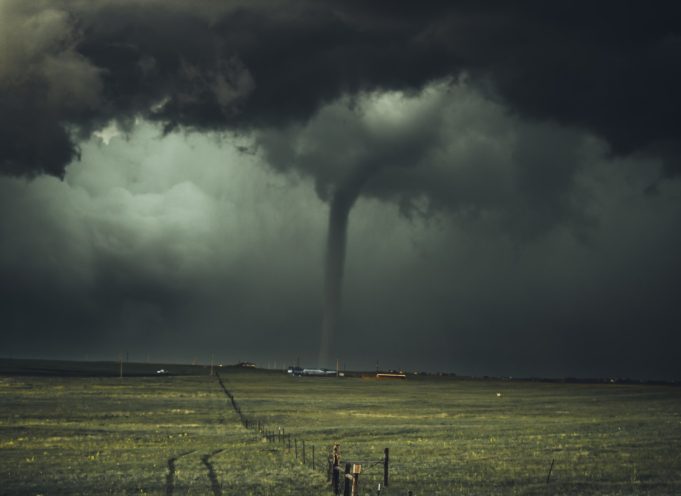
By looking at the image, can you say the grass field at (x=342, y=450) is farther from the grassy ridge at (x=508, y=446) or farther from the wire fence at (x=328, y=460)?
the wire fence at (x=328, y=460)

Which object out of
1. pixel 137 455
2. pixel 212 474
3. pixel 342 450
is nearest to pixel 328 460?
pixel 212 474

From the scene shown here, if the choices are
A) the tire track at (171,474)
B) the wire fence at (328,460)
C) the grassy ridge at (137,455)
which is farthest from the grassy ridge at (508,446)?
the tire track at (171,474)

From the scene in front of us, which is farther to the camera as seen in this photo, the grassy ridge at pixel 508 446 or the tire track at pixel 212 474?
the grassy ridge at pixel 508 446

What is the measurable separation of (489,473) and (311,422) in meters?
37.8

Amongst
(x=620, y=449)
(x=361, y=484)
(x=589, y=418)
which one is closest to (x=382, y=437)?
(x=620, y=449)

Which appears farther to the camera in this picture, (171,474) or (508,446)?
(508,446)

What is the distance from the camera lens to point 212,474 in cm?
3725

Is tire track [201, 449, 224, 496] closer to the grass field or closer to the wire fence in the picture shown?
the grass field

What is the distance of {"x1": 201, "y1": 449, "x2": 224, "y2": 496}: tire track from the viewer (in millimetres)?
32281

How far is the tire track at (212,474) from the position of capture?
3228 centimetres

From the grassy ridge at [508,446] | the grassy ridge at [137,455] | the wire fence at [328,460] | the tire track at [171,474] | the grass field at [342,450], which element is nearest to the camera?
the wire fence at [328,460]

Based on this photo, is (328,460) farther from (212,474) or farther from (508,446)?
(508,446)

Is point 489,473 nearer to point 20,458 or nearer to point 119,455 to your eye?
point 119,455

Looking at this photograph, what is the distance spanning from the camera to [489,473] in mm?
38281
